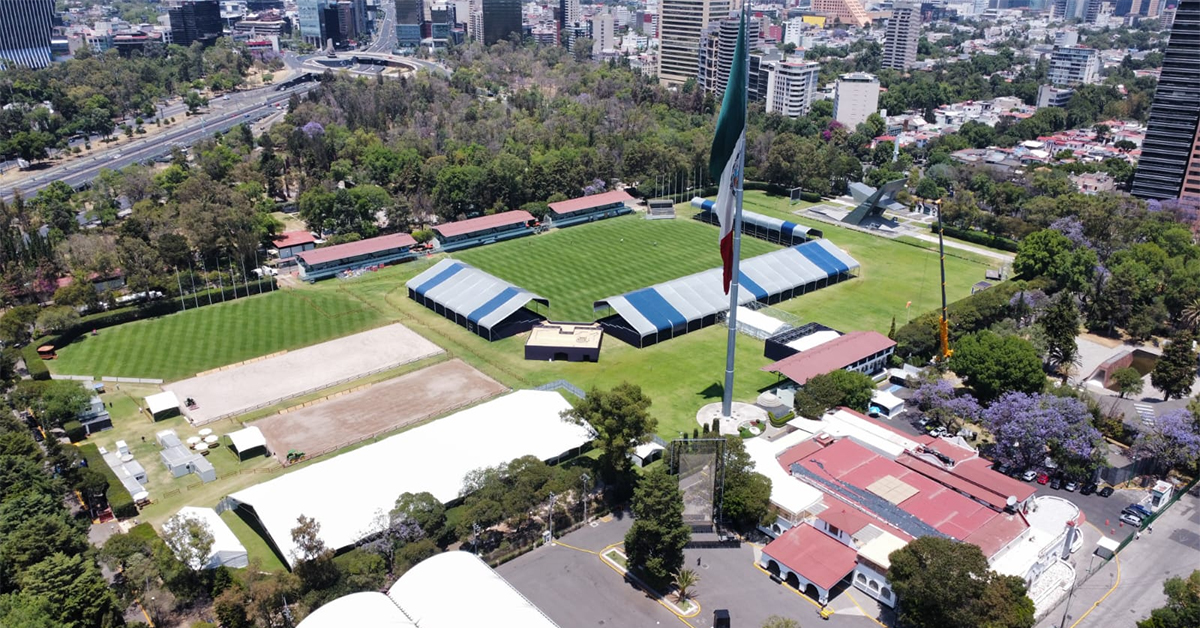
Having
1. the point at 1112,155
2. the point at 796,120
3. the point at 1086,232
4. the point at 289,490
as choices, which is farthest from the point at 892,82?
the point at 289,490

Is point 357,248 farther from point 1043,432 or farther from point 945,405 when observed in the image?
point 1043,432

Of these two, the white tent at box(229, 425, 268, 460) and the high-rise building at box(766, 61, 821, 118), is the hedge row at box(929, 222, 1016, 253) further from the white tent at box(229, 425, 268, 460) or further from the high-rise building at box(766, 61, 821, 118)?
the white tent at box(229, 425, 268, 460)

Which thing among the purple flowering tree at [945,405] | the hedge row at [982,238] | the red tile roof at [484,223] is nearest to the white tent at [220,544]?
the purple flowering tree at [945,405]

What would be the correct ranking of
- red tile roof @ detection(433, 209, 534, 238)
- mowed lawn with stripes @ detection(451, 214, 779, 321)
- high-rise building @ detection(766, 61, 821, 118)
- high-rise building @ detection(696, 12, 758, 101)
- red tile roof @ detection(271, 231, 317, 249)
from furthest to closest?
high-rise building @ detection(696, 12, 758, 101), high-rise building @ detection(766, 61, 821, 118), red tile roof @ detection(433, 209, 534, 238), red tile roof @ detection(271, 231, 317, 249), mowed lawn with stripes @ detection(451, 214, 779, 321)

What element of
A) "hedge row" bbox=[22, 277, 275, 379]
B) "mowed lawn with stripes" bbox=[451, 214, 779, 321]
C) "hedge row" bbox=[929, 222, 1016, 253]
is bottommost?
"hedge row" bbox=[22, 277, 275, 379]

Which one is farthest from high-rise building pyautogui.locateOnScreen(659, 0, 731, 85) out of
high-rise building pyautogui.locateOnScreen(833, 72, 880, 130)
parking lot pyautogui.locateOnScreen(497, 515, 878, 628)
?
parking lot pyautogui.locateOnScreen(497, 515, 878, 628)

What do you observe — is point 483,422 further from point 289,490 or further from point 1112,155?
point 1112,155

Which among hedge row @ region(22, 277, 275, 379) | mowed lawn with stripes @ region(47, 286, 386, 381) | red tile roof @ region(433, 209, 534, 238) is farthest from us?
red tile roof @ region(433, 209, 534, 238)

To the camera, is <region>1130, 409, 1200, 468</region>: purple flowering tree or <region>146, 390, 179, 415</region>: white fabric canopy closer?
<region>1130, 409, 1200, 468</region>: purple flowering tree
